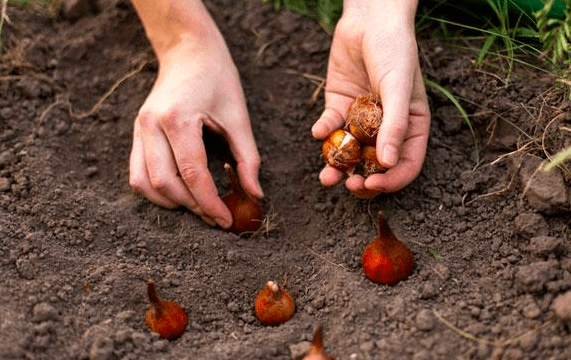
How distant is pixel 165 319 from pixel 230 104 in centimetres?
77

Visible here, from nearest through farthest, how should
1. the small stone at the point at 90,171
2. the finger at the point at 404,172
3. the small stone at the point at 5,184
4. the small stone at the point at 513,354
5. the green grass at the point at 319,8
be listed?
the small stone at the point at 513,354
the finger at the point at 404,172
the small stone at the point at 5,184
the small stone at the point at 90,171
the green grass at the point at 319,8

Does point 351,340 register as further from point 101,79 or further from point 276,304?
point 101,79

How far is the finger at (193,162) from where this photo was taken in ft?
7.07

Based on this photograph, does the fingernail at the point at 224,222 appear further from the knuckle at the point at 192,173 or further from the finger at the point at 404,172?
the finger at the point at 404,172

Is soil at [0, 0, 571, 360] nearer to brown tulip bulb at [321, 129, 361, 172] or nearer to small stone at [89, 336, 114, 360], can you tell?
small stone at [89, 336, 114, 360]

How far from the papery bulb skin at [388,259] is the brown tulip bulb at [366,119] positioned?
287 millimetres

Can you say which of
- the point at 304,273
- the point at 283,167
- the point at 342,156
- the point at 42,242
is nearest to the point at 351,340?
the point at 304,273

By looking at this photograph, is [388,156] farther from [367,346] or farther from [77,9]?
[77,9]

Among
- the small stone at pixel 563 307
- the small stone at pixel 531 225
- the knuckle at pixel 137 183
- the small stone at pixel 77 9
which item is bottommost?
the small stone at pixel 531 225

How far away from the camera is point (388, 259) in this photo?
1.94 meters

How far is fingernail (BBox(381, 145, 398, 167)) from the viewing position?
1909 millimetres

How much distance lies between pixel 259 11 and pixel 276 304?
4.29ft

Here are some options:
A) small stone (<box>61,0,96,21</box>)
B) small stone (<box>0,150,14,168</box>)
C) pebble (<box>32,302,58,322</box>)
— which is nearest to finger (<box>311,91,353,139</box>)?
pebble (<box>32,302,58,322</box>)

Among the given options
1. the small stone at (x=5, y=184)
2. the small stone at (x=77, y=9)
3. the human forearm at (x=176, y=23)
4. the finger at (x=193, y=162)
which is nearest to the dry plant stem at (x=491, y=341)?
the finger at (x=193, y=162)
